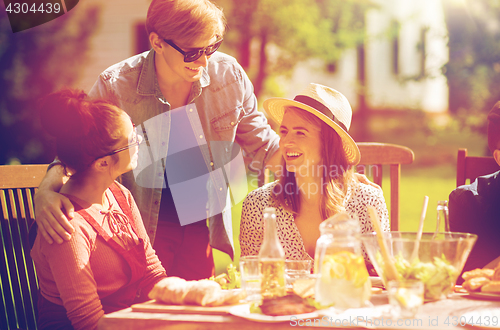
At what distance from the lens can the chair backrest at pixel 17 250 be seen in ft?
8.14

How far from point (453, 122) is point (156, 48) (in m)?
9.53

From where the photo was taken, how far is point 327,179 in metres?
2.80

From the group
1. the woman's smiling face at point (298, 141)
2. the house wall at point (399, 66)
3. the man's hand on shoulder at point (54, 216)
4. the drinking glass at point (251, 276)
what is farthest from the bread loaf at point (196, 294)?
the house wall at point (399, 66)

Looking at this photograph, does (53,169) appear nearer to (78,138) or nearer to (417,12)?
(78,138)

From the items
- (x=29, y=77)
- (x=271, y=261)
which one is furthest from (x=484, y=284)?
(x=29, y=77)

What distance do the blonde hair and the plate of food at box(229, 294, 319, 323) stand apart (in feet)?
4.87

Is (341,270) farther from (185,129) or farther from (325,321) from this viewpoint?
(185,129)

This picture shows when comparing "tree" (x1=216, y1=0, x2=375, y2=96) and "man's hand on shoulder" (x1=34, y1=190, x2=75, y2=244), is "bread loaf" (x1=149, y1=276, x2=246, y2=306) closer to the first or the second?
"man's hand on shoulder" (x1=34, y1=190, x2=75, y2=244)

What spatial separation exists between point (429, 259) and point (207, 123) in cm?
169

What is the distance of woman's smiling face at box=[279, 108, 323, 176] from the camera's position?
2.71 meters

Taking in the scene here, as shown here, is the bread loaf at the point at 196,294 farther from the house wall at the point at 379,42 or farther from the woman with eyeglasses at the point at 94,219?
the house wall at the point at 379,42

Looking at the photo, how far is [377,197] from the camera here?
2.75m

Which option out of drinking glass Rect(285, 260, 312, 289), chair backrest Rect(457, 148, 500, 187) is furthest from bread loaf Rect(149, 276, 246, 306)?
chair backrest Rect(457, 148, 500, 187)

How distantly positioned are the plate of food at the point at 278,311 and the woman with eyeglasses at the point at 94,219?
0.65 m
